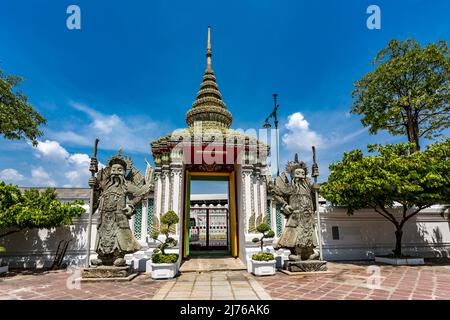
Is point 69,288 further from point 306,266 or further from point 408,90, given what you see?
point 408,90

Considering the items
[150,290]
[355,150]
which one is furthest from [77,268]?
[355,150]

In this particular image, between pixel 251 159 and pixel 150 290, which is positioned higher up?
pixel 251 159

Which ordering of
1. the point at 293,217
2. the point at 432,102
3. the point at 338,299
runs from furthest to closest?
the point at 432,102 < the point at 293,217 < the point at 338,299

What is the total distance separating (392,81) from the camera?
12.9 metres

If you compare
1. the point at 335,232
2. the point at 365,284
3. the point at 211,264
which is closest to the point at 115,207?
the point at 211,264

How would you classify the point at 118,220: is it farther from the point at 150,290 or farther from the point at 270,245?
the point at 270,245

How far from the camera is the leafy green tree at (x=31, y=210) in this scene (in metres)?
7.71

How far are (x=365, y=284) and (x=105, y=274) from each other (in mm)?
6863

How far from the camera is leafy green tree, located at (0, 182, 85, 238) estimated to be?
7.71 m

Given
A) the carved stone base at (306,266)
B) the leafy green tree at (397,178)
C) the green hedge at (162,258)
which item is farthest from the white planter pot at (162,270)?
the leafy green tree at (397,178)

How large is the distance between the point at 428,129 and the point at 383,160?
268 inches

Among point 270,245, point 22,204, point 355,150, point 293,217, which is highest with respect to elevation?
point 355,150

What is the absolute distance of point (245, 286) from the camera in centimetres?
618

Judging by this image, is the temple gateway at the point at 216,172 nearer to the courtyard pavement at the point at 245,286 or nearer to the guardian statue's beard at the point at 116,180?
the guardian statue's beard at the point at 116,180
